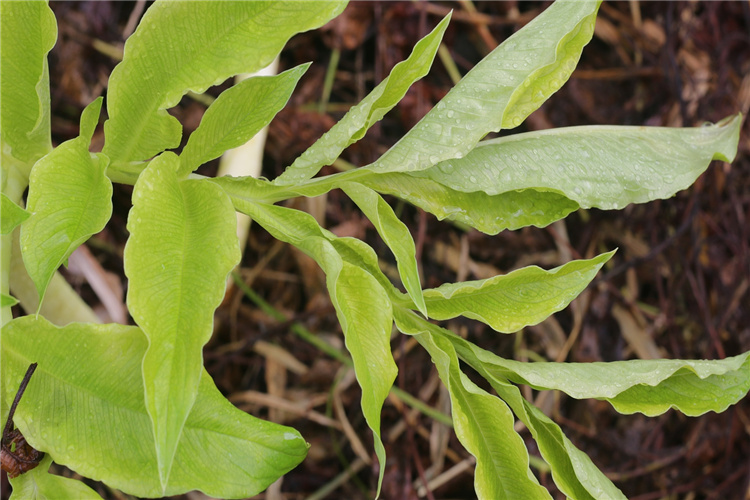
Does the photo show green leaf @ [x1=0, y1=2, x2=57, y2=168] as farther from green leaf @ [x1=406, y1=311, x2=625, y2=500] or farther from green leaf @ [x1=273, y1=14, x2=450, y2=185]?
green leaf @ [x1=406, y1=311, x2=625, y2=500]

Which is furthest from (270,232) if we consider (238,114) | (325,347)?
(325,347)

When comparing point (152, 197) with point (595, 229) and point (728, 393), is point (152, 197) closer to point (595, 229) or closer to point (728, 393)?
point (728, 393)

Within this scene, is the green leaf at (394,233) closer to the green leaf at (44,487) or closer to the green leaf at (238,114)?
the green leaf at (238,114)

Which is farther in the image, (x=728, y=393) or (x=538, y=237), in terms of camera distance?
(x=538, y=237)

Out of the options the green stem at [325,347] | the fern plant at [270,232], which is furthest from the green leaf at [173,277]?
the green stem at [325,347]

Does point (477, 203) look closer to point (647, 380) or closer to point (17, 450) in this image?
point (647, 380)

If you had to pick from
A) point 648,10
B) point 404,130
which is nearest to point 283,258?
point 404,130
